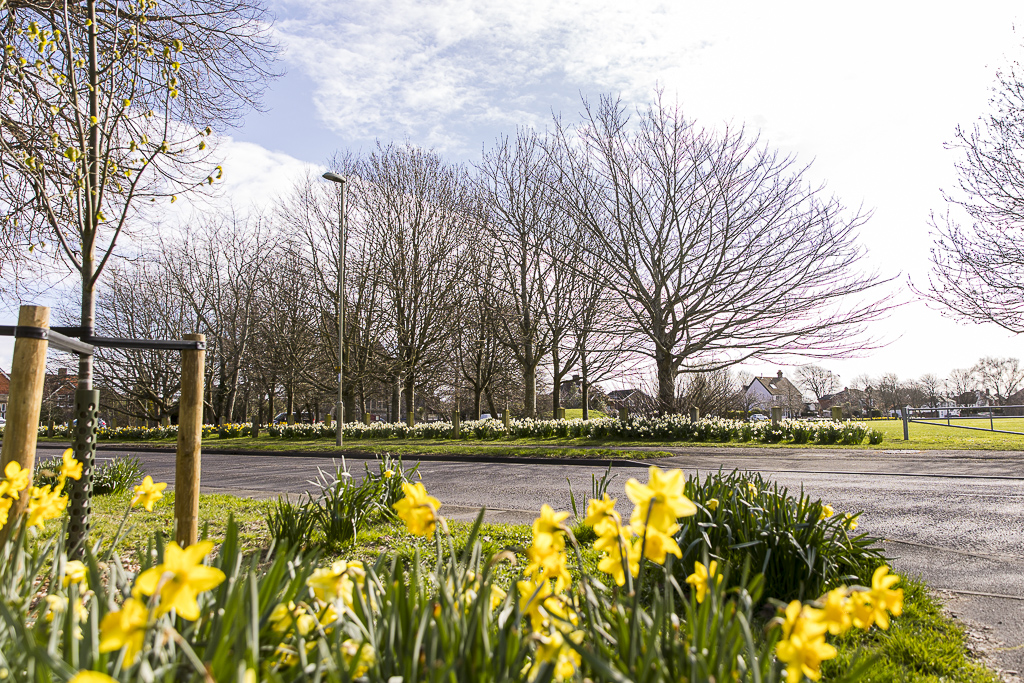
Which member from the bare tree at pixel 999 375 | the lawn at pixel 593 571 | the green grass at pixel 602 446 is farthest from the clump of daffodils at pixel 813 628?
the bare tree at pixel 999 375

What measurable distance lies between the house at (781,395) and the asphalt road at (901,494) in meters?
43.7

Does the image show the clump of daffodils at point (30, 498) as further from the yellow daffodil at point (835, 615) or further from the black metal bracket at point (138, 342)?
the yellow daffodil at point (835, 615)

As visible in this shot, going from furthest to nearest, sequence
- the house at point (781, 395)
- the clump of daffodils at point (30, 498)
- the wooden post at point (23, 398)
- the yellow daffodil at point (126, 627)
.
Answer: the house at point (781, 395) → the wooden post at point (23, 398) → the clump of daffodils at point (30, 498) → the yellow daffodil at point (126, 627)

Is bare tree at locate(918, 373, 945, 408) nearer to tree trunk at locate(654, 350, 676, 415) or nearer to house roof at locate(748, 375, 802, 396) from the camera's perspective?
house roof at locate(748, 375, 802, 396)

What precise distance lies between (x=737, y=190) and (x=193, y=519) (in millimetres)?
16757

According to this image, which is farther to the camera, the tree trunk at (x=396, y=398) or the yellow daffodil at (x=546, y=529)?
the tree trunk at (x=396, y=398)

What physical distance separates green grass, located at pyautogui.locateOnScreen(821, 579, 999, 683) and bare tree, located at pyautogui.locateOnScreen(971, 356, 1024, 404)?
71290 mm

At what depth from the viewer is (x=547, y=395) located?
119 feet

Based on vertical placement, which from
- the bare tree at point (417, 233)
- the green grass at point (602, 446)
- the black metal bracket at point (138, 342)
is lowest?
the green grass at point (602, 446)

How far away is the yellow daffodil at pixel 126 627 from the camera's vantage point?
41.8 inches

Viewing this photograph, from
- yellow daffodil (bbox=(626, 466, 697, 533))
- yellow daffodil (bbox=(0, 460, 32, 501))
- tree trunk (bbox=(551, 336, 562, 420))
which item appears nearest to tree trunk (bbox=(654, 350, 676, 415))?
tree trunk (bbox=(551, 336, 562, 420))

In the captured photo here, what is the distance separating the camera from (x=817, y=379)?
246 feet

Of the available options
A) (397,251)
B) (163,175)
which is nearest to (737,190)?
(397,251)

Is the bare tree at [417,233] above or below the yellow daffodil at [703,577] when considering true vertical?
above
